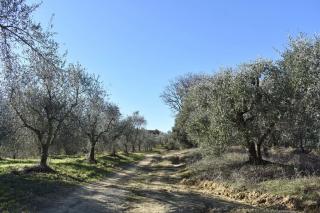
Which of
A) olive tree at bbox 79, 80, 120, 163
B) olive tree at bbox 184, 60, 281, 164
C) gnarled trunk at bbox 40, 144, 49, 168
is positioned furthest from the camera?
olive tree at bbox 79, 80, 120, 163

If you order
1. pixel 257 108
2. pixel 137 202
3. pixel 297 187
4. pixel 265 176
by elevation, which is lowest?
pixel 137 202

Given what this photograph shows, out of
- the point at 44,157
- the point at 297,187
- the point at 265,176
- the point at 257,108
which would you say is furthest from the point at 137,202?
the point at 44,157

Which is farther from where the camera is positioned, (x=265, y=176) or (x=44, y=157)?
(x=44, y=157)

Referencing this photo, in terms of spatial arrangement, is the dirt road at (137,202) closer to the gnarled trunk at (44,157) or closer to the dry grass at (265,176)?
the dry grass at (265,176)

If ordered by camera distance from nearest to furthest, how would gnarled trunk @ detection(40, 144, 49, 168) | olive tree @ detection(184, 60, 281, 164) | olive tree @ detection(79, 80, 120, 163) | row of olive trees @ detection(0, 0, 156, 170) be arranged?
1. row of olive trees @ detection(0, 0, 156, 170)
2. olive tree @ detection(184, 60, 281, 164)
3. gnarled trunk @ detection(40, 144, 49, 168)
4. olive tree @ detection(79, 80, 120, 163)

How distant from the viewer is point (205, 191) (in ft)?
96.8

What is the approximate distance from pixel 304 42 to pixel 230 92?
8.31 metres

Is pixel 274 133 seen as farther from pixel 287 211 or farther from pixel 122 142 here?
pixel 122 142

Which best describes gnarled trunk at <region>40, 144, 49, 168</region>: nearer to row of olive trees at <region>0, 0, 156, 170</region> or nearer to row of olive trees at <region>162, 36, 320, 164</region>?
row of olive trees at <region>0, 0, 156, 170</region>

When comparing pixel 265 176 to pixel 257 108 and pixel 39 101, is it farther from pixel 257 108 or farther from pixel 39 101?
pixel 39 101

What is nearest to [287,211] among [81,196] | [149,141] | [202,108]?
[81,196]

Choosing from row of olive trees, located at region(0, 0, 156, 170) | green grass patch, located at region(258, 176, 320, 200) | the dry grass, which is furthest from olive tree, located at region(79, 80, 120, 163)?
green grass patch, located at region(258, 176, 320, 200)

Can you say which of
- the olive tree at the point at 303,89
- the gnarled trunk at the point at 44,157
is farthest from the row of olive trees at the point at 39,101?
the olive tree at the point at 303,89

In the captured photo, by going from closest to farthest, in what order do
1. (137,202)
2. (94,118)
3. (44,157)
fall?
1. (137,202)
2. (44,157)
3. (94,118)
